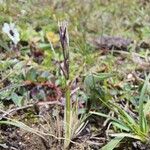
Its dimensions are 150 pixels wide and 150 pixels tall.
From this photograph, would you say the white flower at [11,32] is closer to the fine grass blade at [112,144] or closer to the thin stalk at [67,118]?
the thin stalk at [67,118]

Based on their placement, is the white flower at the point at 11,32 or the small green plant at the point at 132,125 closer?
the small green plant at the point at 132,125

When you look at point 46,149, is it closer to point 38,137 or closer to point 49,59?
point 38,137

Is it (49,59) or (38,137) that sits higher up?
(49,59)

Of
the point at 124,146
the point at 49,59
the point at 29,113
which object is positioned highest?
the point at 49,59

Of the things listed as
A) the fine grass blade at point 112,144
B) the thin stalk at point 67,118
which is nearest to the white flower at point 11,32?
the thin stalk at point 67,118

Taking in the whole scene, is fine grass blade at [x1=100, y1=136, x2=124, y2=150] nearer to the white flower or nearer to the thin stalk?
the thin stalk

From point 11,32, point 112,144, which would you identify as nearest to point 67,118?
point 112,144

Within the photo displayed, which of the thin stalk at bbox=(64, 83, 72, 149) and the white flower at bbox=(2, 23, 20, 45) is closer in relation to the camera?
the thin stalk at bbox=(64, 83, 72, 149)

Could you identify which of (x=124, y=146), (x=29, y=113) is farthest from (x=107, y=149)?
(x=29, y=113)

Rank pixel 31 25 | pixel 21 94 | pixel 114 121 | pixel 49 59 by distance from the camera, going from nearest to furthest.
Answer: pixel 114 121
pixel 21 94
pixel 49 59
pixel 31 25

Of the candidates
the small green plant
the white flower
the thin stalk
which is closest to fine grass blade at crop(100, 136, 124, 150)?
the small green plant

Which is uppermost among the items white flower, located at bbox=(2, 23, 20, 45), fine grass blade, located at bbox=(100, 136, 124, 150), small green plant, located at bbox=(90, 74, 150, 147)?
white flower, located at bbox=(2, 23, 20, 45)
